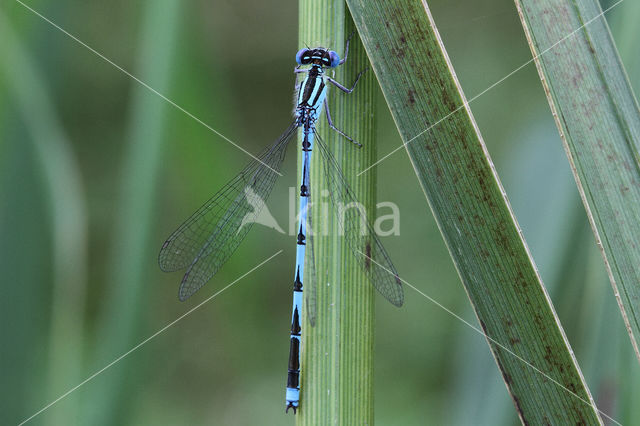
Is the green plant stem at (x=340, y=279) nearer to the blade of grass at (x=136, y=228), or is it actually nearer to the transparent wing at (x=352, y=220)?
the transparent wing at (x=352, y=220)

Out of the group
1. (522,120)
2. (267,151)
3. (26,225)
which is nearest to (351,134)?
(267,151)

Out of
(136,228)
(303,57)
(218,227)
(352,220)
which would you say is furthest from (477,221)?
(218,227)

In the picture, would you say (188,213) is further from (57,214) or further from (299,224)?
(299,224)

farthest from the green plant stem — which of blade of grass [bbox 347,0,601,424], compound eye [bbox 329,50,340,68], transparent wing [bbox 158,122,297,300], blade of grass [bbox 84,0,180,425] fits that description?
transparent wing [bbox 158,122,297,300]

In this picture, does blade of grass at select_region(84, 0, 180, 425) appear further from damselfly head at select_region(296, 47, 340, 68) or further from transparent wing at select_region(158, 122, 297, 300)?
damselfly head at select_region(296, 47, 340, 68)

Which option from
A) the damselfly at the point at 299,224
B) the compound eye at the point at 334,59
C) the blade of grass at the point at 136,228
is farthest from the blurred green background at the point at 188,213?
the compound eye at the point at 334,59

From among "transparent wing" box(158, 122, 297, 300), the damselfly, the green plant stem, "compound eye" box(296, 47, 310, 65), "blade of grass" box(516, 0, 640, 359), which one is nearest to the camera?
"blade of grass" box(516, 0, 640, 359)

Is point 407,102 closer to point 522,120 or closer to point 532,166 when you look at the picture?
point 532,166
